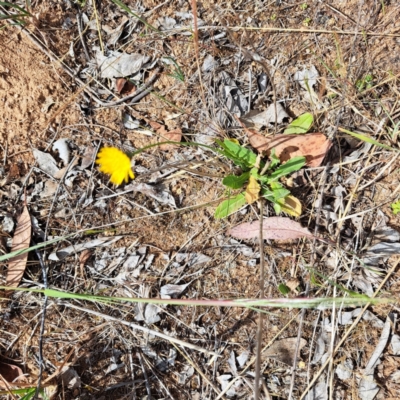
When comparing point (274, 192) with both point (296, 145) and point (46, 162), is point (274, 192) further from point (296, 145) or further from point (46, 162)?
point (46, 162)

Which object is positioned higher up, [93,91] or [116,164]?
[93,91]

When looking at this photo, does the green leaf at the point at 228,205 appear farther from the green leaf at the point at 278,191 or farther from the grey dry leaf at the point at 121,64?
the grey dry leaf at the point at 121,64

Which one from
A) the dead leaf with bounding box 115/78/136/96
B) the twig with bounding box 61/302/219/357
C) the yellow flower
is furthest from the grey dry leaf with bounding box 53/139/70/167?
the twig with bounding box 61/302/219/357

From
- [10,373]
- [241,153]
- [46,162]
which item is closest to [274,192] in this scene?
[241,153]

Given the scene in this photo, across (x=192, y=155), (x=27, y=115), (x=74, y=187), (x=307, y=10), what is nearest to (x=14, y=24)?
(x=27, y=115)

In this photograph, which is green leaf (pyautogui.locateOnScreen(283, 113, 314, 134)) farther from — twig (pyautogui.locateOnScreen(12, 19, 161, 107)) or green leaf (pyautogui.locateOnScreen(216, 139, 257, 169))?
twig (pyautogui.locateOnScreen(12, 19, 161, 107))

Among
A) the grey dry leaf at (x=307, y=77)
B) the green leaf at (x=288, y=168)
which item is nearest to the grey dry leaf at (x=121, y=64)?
the grey dry leaf at (x=307, y=77)
